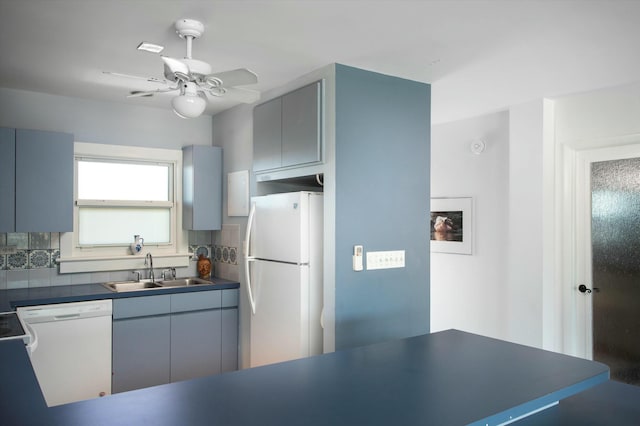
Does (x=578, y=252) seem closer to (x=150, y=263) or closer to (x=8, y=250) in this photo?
(x=150, y=263)

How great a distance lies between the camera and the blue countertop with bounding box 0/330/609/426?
4.12 feet

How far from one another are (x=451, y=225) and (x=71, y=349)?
343 cm

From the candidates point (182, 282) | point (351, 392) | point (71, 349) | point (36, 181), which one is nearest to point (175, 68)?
point (351, 392)

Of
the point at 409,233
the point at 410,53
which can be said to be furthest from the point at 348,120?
the point at 409,233

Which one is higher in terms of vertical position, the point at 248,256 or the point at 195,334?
the point at 248,256

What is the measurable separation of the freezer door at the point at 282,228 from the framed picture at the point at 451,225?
2080 mm

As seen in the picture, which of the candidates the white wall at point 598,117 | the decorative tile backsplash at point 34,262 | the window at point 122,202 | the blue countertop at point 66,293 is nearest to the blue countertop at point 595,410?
the white wall at point 598,117

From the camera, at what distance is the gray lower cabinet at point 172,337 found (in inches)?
138

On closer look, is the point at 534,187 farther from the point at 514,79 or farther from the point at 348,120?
the point at 348,120

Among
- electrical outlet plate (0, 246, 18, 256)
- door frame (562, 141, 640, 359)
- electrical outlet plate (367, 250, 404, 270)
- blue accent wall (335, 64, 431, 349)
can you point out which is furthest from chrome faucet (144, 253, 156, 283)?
door frame (562, 141, 640, 359)

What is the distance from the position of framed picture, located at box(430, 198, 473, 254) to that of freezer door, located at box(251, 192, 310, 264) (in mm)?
2080

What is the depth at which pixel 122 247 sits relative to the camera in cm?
412

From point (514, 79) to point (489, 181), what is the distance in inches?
50.0

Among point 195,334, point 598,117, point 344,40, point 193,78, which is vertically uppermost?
point 344,40
